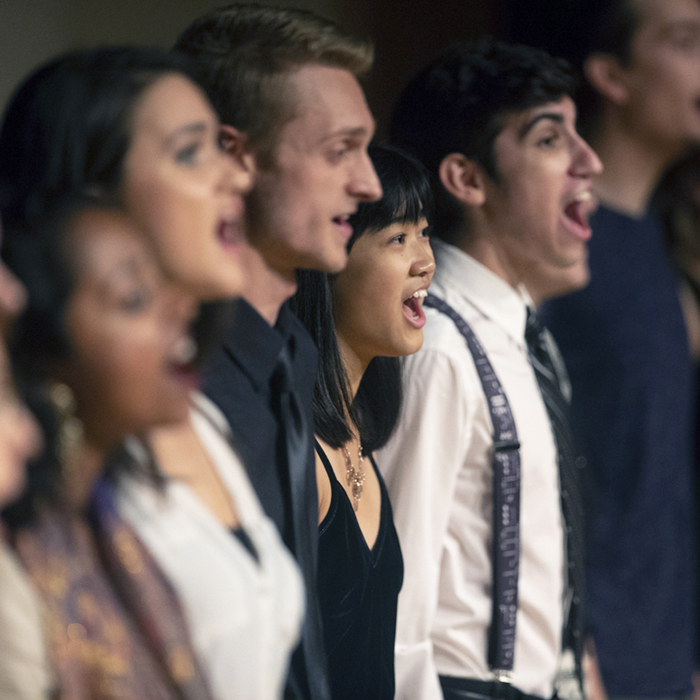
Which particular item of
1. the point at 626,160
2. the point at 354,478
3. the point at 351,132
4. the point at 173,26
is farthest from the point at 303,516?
the point at 626,160

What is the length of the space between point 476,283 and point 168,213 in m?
0.59

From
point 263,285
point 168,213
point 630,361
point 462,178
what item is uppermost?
point 168,213

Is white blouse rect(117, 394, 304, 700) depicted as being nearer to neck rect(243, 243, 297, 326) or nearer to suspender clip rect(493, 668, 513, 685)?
neck rect(243, 243, 297, 326)

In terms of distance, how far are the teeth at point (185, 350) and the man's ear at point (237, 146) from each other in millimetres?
175

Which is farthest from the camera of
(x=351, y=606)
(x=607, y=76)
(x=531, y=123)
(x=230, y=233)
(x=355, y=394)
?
(x=607, y=76)

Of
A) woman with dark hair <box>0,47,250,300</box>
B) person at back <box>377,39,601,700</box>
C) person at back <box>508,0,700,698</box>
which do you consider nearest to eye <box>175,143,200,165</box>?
woman with dark hair <box>0,47,250,300</box>

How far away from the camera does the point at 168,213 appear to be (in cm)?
50

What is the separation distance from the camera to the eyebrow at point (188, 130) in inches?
20.1

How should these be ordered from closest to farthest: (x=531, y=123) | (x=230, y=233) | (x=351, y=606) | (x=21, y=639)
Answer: (x=21, y=639)
(x=230, y=233)
(x=351, y=606)
(x=531, y=123)

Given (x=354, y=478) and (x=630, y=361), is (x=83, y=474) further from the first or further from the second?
(x=630, y=361)

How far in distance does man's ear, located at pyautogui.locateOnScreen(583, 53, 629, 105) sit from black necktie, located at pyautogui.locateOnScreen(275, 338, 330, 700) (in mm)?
916

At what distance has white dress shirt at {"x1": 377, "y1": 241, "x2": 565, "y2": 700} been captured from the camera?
2.97ft

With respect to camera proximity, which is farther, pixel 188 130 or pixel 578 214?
pixel 578 214

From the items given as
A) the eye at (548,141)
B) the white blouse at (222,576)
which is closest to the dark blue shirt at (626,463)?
the eye at (548,141)
